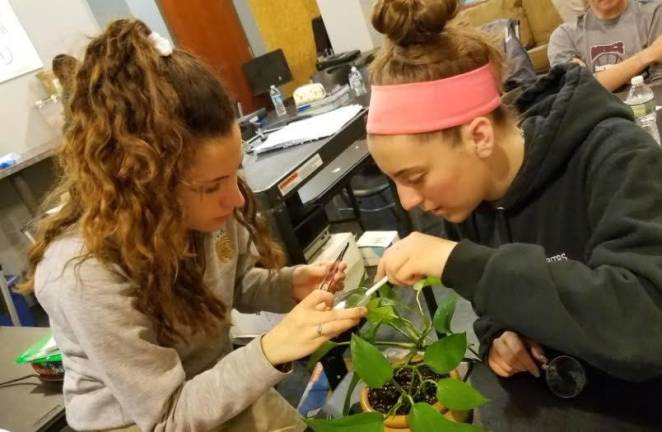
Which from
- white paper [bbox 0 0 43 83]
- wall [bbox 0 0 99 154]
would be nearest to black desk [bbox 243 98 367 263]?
wall [bbox 0 0 99 154]

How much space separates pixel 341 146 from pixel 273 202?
16.3 inches

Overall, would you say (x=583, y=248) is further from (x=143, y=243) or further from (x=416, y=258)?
(x=143, y=243)

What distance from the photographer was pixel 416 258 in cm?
87

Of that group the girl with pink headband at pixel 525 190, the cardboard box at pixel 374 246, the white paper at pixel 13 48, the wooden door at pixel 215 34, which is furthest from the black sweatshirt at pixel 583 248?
the wooden door at pixel 215 34

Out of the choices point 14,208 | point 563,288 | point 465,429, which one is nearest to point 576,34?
point 563,288

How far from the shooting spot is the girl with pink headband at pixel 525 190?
71 cm

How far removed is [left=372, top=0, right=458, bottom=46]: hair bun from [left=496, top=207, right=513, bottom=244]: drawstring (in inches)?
14.8

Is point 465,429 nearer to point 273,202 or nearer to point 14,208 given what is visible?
point 273,202

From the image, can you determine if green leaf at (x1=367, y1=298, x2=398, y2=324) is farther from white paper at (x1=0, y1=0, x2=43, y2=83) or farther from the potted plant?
white paper at (x1=0, y1=0, x2=43, y2=83)

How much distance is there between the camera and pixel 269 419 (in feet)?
3.95

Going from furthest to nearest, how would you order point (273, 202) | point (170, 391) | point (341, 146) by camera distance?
point (341, 146), point (273, 202), point (170, 391)

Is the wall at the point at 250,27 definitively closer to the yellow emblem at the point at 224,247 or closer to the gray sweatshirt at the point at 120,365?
the yellow emblem at the point at 224,247

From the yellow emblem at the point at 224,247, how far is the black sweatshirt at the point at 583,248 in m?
0.60

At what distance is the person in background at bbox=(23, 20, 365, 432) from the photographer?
2.92ft
